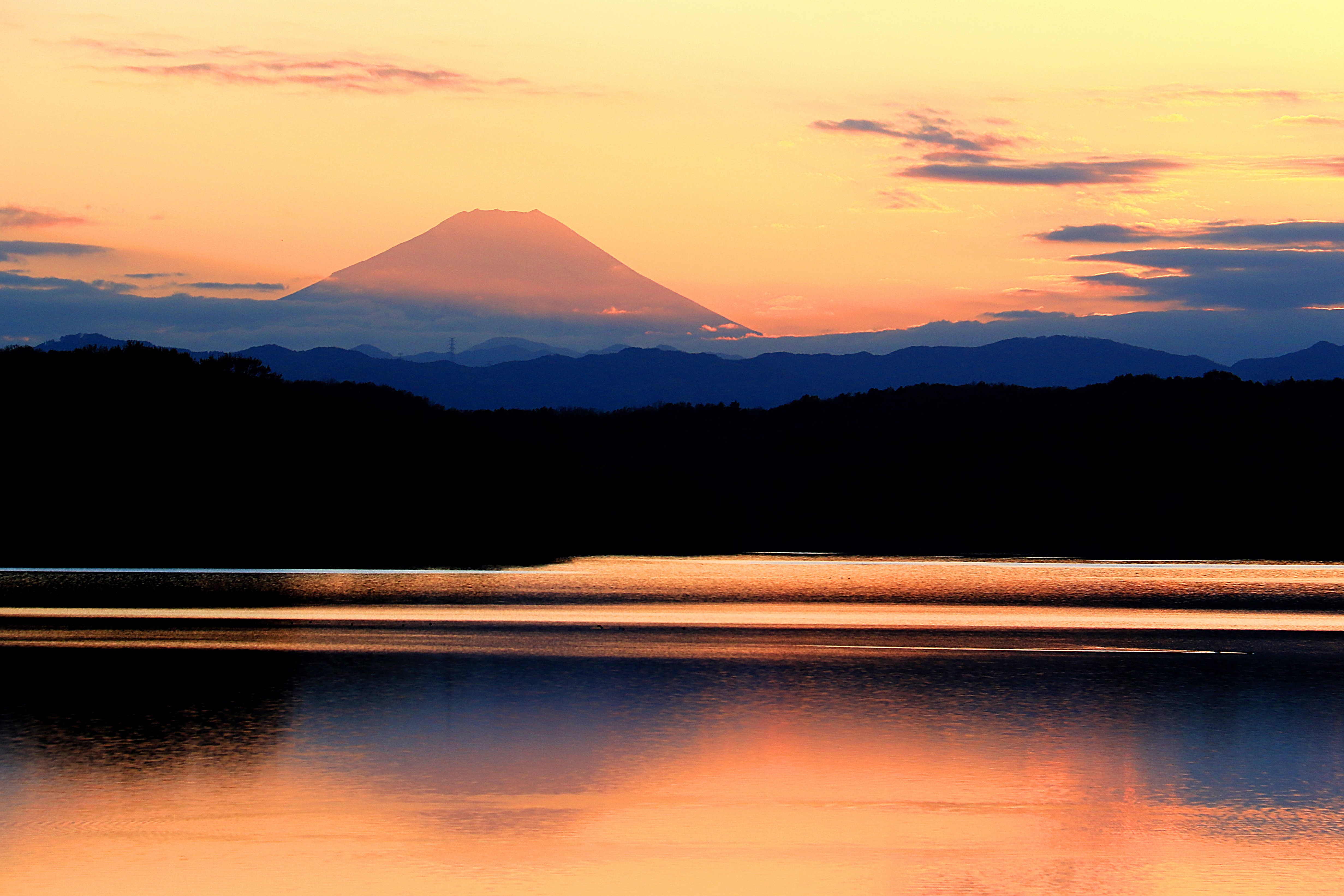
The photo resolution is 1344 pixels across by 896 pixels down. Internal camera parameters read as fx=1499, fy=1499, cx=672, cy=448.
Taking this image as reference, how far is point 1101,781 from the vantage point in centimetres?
1662

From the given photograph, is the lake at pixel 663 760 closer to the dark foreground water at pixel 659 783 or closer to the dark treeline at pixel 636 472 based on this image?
the dark foreground water at pixel 659 783

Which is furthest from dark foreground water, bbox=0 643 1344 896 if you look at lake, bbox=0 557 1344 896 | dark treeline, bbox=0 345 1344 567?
dark treeline, bbox=0 345 1344 567

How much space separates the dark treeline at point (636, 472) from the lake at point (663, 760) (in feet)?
187

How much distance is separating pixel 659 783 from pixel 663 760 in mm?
1344

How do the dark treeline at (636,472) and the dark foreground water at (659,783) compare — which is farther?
the dark treeline at (636,472)

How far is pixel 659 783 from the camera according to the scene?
641 inches

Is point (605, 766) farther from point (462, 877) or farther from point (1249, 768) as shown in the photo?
point (1249, 768)

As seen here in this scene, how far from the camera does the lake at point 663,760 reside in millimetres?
12844

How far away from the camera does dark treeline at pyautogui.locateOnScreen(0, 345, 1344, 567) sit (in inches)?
3733

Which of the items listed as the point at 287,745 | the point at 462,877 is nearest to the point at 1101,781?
the point at 462,877

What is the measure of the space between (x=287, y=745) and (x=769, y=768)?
5986mm

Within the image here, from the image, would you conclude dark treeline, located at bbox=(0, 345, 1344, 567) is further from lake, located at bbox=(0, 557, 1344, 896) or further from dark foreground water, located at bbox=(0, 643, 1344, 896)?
dark foreground water, located at bbox=(0, 643, 1344, 896)

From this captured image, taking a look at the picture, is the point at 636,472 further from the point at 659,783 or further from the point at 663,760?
the point at 659,783

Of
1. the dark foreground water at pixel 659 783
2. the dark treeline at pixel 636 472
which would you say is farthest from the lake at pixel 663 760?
the dark treeline at pixel 636 472
